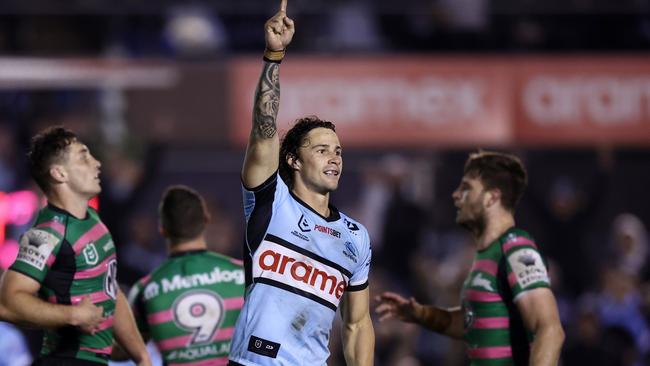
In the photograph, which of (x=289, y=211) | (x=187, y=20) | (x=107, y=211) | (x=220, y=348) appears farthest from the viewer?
(x=187, y=20)

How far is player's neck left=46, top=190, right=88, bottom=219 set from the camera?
6.48 meters

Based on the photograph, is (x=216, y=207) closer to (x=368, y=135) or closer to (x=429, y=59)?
(x=368, y=135)

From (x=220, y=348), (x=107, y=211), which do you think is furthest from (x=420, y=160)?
(x=220, y=348)

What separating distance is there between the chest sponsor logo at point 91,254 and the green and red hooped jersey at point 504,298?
2.20m

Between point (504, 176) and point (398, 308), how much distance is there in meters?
1.04

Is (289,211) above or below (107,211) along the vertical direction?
above

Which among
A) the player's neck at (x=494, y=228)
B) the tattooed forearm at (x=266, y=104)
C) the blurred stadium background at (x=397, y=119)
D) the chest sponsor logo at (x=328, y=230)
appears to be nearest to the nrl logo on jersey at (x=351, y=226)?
the chest sponsor logo at (x=328, y=230)

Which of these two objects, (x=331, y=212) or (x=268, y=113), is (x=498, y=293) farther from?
(x=268, y=113)

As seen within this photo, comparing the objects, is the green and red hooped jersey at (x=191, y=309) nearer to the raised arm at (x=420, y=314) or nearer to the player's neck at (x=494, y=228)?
the raised arm at (x=420, y=314)

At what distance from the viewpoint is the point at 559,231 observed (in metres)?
12.3

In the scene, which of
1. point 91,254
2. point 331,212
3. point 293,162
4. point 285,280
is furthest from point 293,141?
point 91,254

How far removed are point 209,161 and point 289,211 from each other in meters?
6.85

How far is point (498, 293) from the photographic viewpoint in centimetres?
671

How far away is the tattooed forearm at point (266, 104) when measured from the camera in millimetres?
5570
